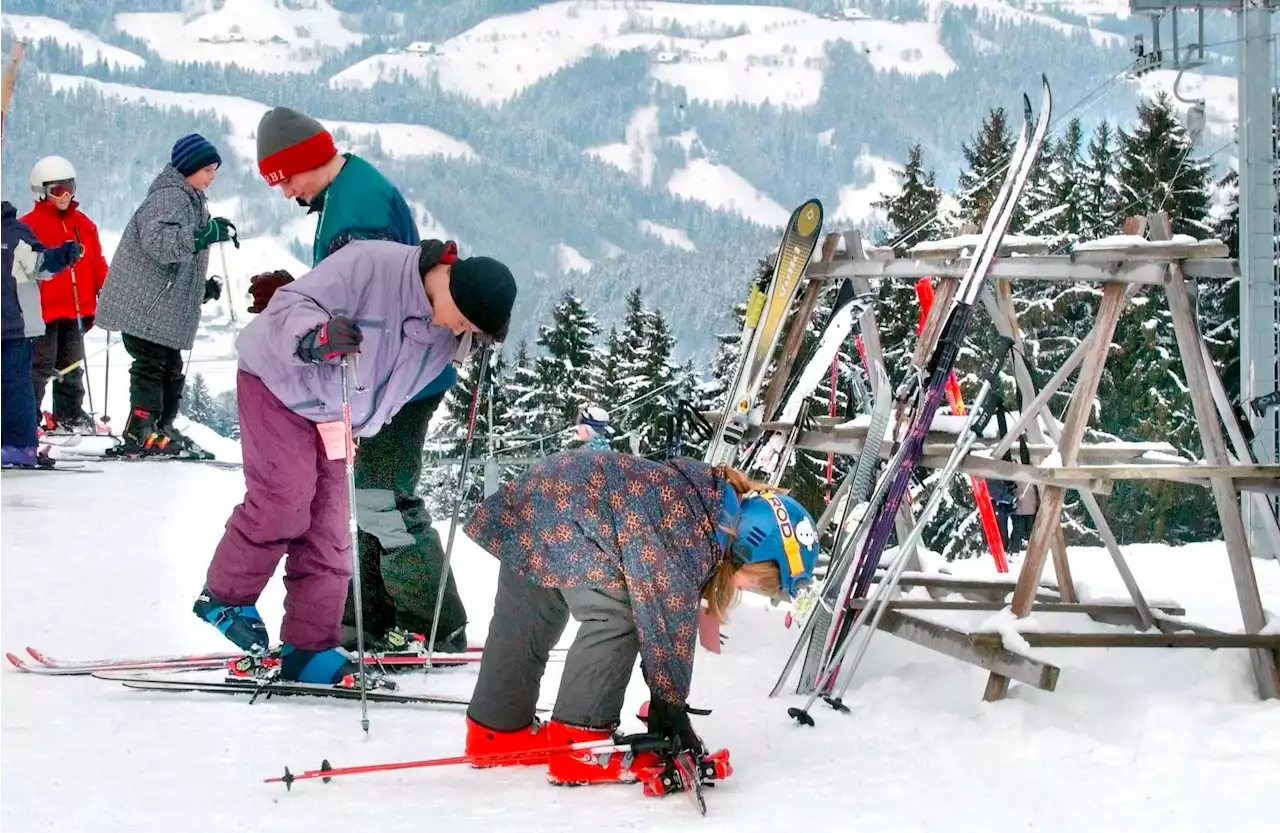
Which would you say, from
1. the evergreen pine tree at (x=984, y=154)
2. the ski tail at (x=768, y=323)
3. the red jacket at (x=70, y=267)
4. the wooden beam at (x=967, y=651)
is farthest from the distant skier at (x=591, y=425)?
the evergreen pine tree at (x=984, y=154)

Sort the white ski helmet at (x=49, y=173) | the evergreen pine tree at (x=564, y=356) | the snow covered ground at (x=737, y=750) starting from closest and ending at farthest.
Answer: the snow covered ground at (x=737, y=750) < the white ski helmet at (x=49, y=173) < the evergreen pine tree at (x=564, y=356)

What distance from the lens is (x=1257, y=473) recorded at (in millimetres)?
4660

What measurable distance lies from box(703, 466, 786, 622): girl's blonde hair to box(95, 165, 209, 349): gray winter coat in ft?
18.8

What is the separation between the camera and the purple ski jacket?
4.13 metres

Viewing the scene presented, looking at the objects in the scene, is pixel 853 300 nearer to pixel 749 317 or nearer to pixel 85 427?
pixel 749 317

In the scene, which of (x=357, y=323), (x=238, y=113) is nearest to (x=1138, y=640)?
(x=357, y=323)

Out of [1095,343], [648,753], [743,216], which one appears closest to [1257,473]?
[1095,343]

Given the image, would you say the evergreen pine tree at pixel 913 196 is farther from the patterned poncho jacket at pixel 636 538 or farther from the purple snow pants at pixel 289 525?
the patterned poncho jacket at pixel 636 538

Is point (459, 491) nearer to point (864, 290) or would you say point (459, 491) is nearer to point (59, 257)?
point (864, 290)

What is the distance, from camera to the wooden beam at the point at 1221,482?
4.68 metres

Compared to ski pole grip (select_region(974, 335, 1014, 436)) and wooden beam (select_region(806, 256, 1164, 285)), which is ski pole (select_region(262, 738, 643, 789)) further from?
wooden beam (select_region(806, 256, 1164, 285))

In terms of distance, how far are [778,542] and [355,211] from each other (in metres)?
2.16

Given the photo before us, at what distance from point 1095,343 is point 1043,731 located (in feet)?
4.70

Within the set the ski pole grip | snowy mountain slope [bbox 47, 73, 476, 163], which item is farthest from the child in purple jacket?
snowy mountain slope [bbox 47, 73, 476, 163]
